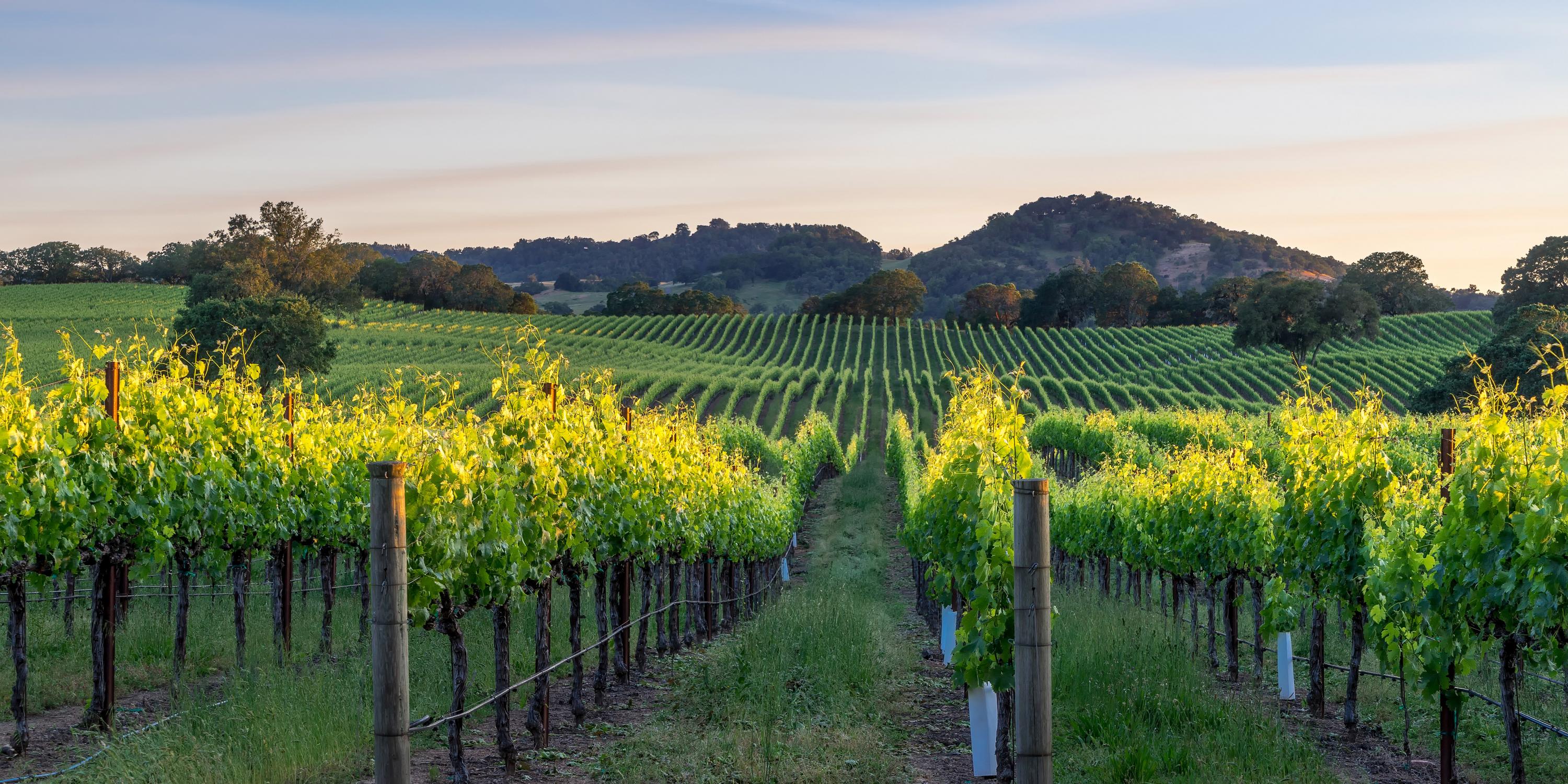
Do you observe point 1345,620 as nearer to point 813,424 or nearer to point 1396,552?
point 1396,552

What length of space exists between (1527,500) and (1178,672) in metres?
3.77

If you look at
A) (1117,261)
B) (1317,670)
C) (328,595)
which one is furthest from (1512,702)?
(1117,261)

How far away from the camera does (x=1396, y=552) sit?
8.17 m

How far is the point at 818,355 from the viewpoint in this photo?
82562 mm

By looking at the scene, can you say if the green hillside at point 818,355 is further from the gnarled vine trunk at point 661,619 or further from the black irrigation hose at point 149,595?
the gnarled vine trunk at point 661,619

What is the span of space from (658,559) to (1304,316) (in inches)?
2687

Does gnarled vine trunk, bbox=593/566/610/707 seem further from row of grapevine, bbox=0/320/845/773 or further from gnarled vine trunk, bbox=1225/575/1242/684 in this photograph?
gnarled vine trunk, bbox=1225/575/1242/684

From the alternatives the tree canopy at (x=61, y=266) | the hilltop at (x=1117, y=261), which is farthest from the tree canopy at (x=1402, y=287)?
the tree canopy at (x=61, y=266)

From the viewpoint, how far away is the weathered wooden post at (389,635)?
4.91 m

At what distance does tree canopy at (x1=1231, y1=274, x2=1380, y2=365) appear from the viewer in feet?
235

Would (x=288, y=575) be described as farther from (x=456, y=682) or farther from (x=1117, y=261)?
(x=1117, y=261)

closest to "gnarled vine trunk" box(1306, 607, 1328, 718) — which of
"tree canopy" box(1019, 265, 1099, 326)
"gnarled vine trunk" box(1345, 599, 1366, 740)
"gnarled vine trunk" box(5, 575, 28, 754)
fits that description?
"gnarled vine trunk" box(1345, 599, 1366, 740)

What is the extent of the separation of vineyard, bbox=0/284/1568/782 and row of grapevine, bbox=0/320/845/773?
0.04 metres

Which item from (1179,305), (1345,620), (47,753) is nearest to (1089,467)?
(1345,620)
